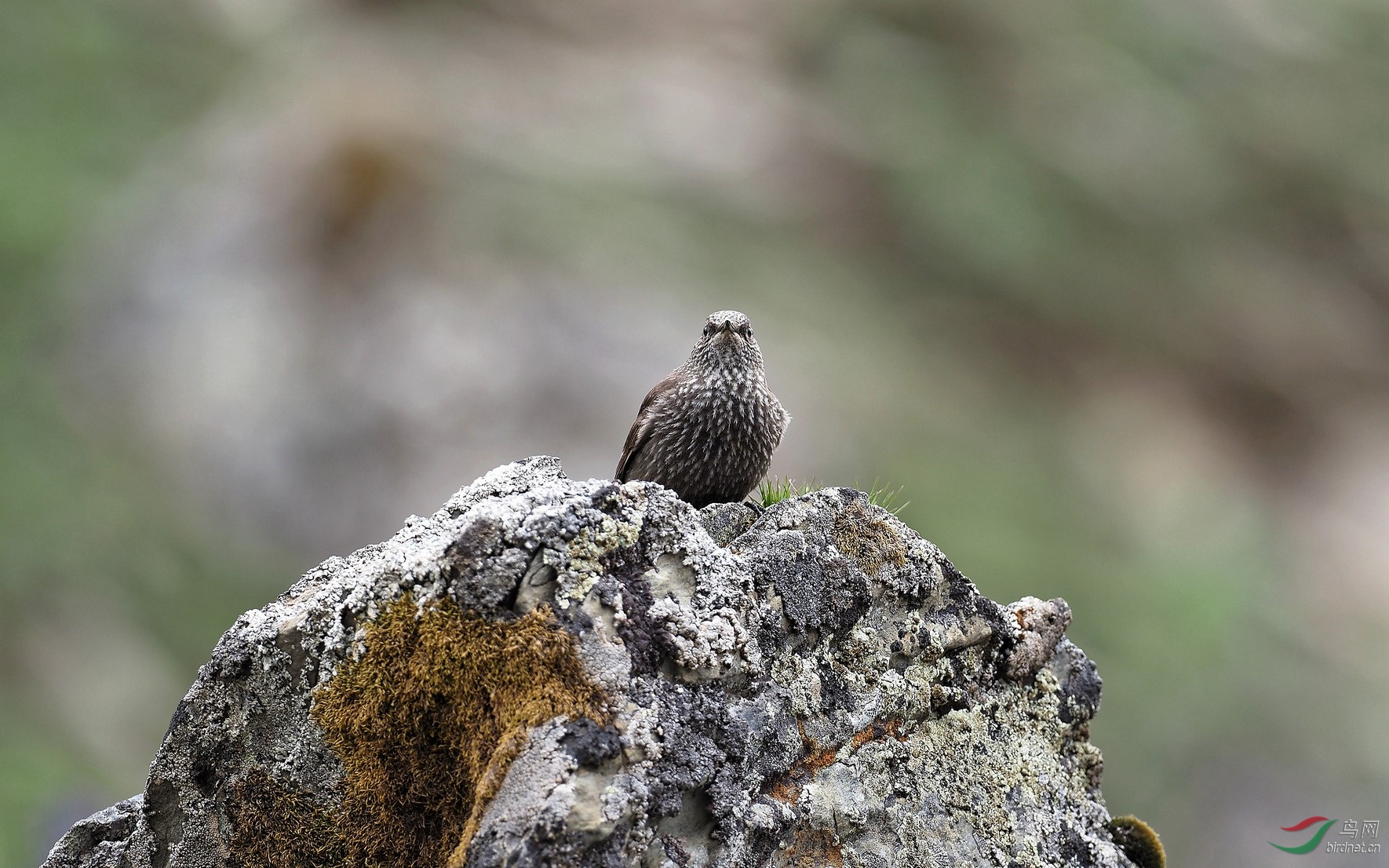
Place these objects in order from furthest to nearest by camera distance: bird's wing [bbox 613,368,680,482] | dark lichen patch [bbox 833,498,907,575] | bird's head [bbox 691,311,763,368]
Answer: bird's wing [bbox 613,368,680,482] < bird's head [bbox 691,311,763,368] < dark lichen patch [bbox 833,498,907,575]

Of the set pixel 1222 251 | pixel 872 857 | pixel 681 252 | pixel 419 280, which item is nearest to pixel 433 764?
pixel 872 857

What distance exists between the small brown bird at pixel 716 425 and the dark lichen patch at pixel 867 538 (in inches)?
65.7

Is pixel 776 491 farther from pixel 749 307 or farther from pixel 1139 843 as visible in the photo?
pixel 749 307

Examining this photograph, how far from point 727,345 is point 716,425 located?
20.8 inches

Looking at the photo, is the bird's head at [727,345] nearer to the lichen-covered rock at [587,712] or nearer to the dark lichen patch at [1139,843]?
the lichen-covered rock at [587,712]

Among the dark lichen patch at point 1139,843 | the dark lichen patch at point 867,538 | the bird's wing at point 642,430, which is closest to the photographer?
the dark lichen patch at point 867,538

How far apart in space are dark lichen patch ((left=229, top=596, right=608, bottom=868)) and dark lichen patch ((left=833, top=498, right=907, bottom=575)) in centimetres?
167

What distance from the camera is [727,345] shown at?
7.05 m

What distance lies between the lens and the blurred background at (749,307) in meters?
15.6

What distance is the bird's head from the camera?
7043 millimetres

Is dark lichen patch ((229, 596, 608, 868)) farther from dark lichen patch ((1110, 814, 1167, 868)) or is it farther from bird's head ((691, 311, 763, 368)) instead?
bird's head ((691, 311, 763, 368))

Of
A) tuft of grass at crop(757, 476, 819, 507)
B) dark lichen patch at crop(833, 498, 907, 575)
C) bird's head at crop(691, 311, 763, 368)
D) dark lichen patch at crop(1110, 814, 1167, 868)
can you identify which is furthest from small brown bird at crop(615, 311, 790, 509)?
dark lichen patch at crop(1110, 814, 1167, 868)

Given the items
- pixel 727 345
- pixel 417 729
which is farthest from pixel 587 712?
pixel 727 345

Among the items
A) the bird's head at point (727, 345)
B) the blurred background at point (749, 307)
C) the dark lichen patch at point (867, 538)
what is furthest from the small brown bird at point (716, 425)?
the blurred background at point (749, 307)
